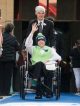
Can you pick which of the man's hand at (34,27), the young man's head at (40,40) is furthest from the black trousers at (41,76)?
the man's hand at (34,27)

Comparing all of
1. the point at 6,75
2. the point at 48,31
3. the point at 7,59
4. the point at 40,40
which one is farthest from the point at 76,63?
the point at 40,40

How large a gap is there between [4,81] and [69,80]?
4.08 m

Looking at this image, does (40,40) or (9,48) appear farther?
(9,48)

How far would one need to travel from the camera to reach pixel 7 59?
38.0ft

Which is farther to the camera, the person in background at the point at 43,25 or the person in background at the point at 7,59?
the person in background at the point at 7,59

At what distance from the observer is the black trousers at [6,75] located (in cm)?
1164

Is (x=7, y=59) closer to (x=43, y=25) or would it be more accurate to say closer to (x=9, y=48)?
(x=9, y=48)

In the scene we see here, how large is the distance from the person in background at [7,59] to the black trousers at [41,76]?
5.74 ft

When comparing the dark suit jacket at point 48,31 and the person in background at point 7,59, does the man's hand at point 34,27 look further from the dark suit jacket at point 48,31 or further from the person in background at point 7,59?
the person in background at point 7,59

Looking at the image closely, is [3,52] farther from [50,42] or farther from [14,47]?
[50,42]

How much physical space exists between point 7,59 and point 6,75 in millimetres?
420

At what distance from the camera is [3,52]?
1165cm

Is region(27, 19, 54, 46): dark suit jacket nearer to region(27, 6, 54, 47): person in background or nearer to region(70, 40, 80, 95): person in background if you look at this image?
region(27, 6, 54, 47): person in background

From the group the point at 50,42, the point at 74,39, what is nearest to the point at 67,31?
the point at 74,39
